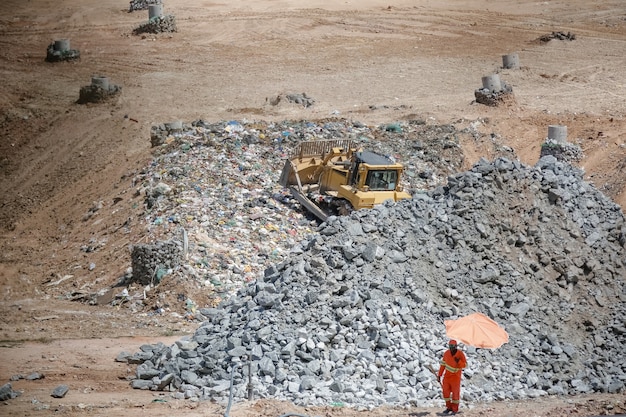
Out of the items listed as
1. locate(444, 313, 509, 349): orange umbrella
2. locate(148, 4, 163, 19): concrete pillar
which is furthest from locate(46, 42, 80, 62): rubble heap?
locate(444, 313, 509, 349): orange umbrella

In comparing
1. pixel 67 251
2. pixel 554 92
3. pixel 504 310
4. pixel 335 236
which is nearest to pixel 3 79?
pixel 67 251

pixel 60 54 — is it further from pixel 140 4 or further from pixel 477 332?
pixel 477 332

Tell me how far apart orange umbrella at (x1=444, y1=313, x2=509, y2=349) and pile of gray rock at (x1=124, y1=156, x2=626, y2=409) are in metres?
1.06

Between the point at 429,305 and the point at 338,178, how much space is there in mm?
6028

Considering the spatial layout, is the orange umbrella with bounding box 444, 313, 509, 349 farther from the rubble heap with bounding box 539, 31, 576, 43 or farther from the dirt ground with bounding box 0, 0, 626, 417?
the rubble heap with bounding box 539, 31, 576, 43

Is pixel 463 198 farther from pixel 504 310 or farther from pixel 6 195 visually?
pixel 6 195

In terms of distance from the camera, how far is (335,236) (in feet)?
46.5

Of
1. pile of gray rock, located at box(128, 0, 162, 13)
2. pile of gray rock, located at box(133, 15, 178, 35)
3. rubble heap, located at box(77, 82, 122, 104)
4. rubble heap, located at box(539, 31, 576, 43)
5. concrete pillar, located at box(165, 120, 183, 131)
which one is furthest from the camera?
pile of gray rock, located at box(128, 0, 162, 13)

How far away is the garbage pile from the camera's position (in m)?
17.0

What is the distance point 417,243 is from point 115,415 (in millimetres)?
4876

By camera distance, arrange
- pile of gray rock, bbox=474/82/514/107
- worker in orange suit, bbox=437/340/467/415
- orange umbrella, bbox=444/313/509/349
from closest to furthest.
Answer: orange umbrella, bbox=444/313/509/349, worker in orange suit, bbox=437/340/467/415, pile of gray rock, bbox=474/82/514/107

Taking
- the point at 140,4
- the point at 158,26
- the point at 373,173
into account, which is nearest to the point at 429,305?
the point at 373,173

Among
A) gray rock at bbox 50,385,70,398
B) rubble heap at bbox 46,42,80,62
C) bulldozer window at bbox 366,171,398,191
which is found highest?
rubble heap at bbox 46,42,80,62

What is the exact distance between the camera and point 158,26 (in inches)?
1294
